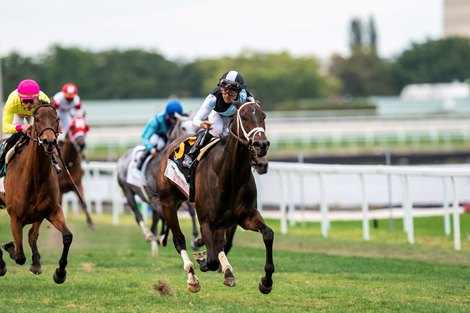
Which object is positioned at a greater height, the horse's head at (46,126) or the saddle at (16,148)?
the horse's head at (46,126)

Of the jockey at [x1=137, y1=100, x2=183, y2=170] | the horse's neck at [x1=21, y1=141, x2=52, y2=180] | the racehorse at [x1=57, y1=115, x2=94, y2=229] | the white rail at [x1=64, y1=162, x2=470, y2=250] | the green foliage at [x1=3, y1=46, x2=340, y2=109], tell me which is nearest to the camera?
the horse's neck at [x1=21, y1=141, x2=52, y2=180]

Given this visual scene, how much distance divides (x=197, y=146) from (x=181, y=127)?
3.70 m

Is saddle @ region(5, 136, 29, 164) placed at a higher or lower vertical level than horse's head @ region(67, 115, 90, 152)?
higher

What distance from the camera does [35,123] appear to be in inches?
396

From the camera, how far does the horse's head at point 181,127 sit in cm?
1412

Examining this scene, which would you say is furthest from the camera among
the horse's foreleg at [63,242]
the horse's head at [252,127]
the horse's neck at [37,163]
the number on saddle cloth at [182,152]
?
the number on saddle cloth at [182,152]

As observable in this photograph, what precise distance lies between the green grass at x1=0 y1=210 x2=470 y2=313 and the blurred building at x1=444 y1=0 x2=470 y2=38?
7735cm

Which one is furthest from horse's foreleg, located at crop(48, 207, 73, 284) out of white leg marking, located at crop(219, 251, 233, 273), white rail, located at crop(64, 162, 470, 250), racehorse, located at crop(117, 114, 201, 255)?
white rail, located at crop(64, 162, 470, 250)

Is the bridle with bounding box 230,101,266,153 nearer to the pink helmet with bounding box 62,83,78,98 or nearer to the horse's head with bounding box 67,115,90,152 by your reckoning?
the horse's head with bounding box 67,115,90,152

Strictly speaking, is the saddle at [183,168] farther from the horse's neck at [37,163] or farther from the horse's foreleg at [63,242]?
the horse's neck at [37,163]

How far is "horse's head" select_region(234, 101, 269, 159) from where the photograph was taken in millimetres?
9086

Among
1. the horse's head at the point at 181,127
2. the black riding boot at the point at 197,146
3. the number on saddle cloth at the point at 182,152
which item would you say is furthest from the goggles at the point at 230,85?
the horse's head at the point at 181,127

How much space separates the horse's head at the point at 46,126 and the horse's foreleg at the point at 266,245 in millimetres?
1797

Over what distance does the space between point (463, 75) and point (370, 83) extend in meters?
8.19
